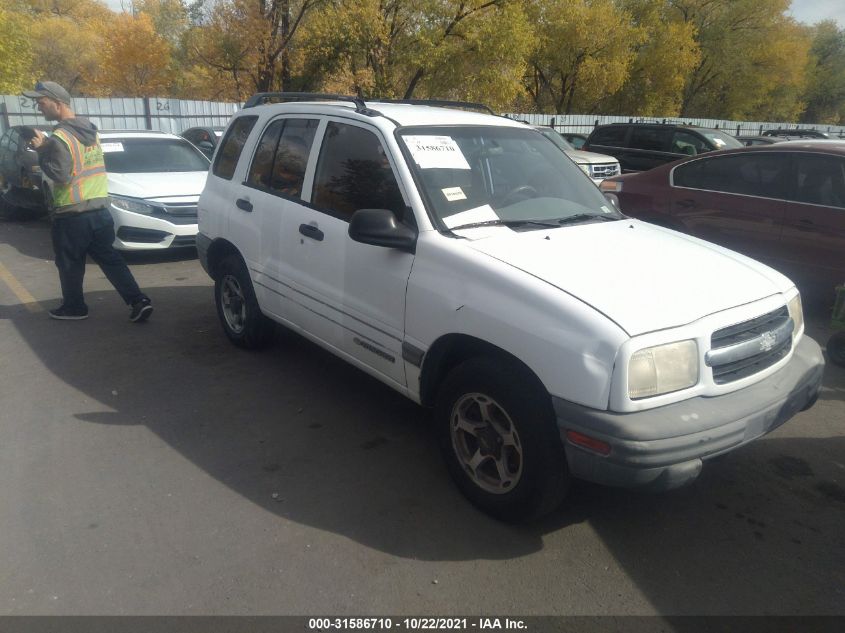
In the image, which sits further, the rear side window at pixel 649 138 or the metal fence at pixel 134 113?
the metal fence at pixel 134 113

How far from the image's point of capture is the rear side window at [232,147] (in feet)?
16.9

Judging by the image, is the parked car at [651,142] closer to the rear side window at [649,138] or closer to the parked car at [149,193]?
the rear side window at [649,138]

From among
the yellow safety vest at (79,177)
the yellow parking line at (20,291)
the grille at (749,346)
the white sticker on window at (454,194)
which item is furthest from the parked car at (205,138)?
the grille at (749,346)

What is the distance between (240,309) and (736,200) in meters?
5.09

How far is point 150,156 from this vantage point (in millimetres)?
9641

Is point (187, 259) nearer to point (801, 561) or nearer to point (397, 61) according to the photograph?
point (801, 561)

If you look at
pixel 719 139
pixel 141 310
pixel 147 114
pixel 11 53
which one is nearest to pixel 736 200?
pixel 141 310

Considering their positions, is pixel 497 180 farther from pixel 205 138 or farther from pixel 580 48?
pixel 580 48

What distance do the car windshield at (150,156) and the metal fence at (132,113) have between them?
7.44 meters

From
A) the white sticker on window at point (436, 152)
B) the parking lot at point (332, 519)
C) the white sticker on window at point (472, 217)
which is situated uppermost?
the white sticker on window at point (436, 152)

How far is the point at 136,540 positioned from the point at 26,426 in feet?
5.37

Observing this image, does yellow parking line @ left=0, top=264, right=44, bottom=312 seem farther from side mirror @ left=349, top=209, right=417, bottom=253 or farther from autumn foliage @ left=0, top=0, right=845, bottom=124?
autumn foliage @ left=0, top=0, right=845, bottom=124

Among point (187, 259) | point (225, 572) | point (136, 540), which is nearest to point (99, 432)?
point (136, 540)

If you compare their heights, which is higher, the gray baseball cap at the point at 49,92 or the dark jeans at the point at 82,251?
the gray baseball cap at the point at 49,92
